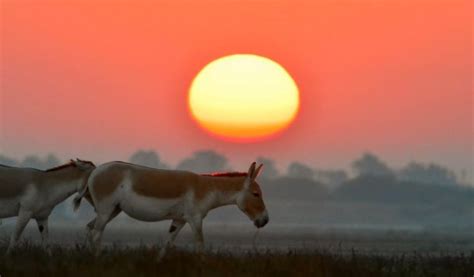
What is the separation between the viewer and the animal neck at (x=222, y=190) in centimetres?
2620

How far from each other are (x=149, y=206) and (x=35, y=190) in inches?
101

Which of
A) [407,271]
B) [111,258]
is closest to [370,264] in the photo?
[407,271]

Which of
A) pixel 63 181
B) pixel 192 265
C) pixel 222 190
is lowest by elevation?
pixel 192 265

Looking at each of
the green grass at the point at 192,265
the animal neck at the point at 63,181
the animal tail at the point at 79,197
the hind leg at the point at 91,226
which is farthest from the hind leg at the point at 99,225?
Result: the animal neck at the point at 63,181

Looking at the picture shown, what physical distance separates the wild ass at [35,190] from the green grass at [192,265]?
3.61 ft

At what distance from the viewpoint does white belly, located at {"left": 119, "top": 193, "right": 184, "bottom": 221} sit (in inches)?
1010

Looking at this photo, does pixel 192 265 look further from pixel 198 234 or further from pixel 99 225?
pixel 99 225

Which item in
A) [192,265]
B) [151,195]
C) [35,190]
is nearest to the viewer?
[192,265]

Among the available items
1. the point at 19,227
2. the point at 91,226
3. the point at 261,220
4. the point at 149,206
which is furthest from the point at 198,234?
the point at 19,227

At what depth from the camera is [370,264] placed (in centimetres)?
2483

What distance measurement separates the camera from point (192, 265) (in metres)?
23.1

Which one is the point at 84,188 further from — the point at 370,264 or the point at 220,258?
the point at 370,264

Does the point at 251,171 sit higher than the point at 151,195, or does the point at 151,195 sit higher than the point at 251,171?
the point at 251,171

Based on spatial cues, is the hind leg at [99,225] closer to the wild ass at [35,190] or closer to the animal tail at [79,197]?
the wild ass at [35,190]
